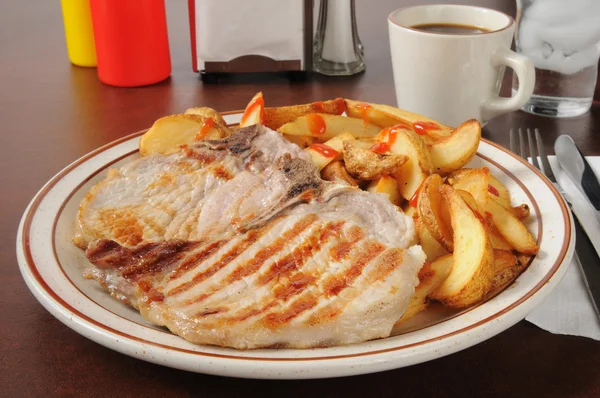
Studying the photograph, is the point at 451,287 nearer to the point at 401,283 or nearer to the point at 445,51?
the point at 401,283

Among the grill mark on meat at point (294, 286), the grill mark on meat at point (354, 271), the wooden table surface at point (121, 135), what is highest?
the grill mark on meat at point (354, 271)

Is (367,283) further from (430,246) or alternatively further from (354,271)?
(430,246)

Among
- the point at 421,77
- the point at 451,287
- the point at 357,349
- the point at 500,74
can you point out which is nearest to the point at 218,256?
the point at 357,349

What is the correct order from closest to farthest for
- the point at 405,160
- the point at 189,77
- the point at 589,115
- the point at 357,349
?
the point at 357,349 < the point at 405,160 < the point at 589,115 < the point at 189,77

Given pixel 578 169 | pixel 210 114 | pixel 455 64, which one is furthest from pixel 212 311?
pixel 455 64

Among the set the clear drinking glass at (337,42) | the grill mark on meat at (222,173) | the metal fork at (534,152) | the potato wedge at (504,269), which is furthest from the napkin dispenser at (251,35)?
the potato wedge at (504,269)

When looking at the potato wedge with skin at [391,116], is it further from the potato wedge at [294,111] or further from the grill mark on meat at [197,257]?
the grill mark on meat at [197,257]

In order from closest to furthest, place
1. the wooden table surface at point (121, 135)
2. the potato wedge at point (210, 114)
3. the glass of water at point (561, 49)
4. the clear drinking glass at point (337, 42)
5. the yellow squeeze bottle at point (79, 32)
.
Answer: the wooden table surface at point (121, 135), the potato wedge at point (210, 114), the glass of water at point (561, 49), the clear drinking glass at point (337, 42), the yellow squeeze bottle at point (79, 32)

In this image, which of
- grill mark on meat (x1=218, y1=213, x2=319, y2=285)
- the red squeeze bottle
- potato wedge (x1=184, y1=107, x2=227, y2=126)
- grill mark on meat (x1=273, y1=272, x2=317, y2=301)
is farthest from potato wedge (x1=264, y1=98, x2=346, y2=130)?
the red squeeze bottle
